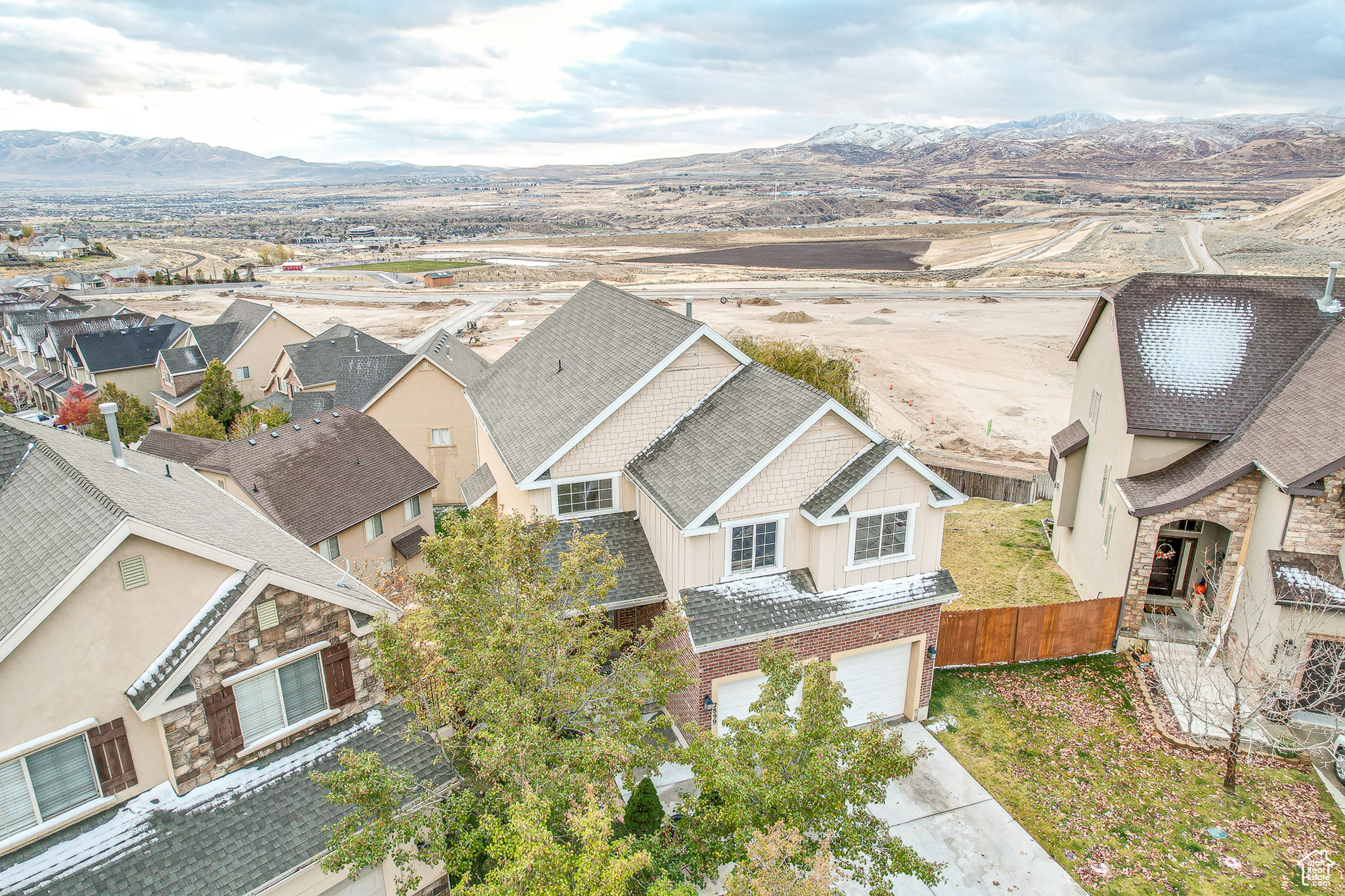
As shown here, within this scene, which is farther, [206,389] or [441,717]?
[206,389]

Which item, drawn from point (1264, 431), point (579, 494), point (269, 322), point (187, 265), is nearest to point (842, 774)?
point (579, 494)

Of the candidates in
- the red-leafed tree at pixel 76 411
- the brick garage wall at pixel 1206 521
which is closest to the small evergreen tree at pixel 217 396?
the red-leafed tree at pixel 76 411

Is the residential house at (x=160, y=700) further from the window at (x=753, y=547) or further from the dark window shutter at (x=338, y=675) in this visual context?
the window at (x=753, y=547)

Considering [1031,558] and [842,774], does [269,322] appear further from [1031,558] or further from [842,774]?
[842,774]

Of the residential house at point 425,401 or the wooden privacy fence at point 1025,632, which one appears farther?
the residential house at point 425,401

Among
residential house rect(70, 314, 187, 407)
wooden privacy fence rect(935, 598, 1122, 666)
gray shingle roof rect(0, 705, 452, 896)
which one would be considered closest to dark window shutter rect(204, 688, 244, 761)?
gray shingle roof rect(0, 705, 452, 896)

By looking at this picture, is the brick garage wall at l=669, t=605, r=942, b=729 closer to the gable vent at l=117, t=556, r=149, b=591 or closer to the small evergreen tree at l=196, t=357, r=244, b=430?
the gable vent at l=117, t=556, r=149, b=591

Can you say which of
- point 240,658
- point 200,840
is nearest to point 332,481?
point 240,658

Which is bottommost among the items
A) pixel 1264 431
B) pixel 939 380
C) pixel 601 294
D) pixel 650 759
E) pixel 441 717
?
pixel 939 380
